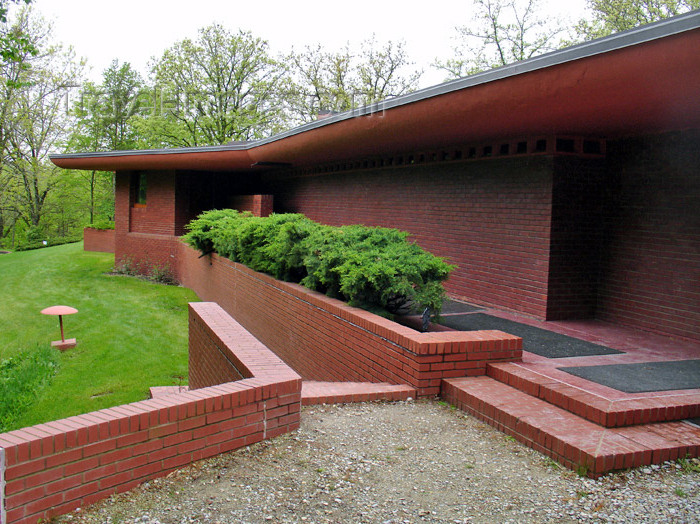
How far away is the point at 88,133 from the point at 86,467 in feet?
154

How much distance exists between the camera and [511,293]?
8.23 meters

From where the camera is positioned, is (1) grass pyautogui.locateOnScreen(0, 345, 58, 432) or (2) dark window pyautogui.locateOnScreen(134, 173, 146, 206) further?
(2) dark window pyautogui.locateOnScreen(134, 173, 146, 206)

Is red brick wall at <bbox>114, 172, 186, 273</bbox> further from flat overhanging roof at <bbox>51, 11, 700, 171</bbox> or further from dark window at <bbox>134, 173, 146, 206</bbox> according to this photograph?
flat overhanging roof at <bbox>51, 11, 700, 171</bbox>

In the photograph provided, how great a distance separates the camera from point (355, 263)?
6.60 metres

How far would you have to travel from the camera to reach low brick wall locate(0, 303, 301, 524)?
2.98 m

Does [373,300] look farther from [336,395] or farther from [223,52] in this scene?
[223,52]

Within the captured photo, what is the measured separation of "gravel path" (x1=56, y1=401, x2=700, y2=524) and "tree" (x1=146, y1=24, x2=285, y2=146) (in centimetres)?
3608

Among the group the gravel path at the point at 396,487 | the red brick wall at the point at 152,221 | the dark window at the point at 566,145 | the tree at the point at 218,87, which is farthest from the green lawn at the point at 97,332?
the tree at the point at 218,87

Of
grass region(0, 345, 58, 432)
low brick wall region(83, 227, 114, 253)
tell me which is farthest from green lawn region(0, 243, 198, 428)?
low brick wall region(83, 227, 114, 253)

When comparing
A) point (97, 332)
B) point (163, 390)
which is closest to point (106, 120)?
point (97, 332)

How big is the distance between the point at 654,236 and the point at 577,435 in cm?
418

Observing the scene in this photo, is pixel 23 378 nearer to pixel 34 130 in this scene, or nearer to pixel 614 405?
pixel 614 405

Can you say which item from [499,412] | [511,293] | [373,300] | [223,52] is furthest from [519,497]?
[223,52]

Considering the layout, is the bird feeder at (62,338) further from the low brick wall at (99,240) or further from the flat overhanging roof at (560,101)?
the low brick wall at (99,240)
